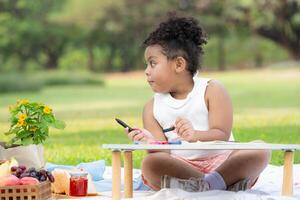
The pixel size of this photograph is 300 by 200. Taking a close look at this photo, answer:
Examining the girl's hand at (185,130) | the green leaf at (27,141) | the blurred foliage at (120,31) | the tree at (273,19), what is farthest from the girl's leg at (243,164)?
the tree at (273,19)

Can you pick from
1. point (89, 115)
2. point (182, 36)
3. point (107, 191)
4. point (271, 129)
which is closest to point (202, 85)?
point (182, 36)

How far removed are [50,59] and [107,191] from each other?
31183 mm

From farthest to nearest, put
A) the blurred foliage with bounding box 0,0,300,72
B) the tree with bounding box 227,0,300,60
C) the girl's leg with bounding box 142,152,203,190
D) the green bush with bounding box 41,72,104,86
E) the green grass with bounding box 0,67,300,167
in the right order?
the blurred foliage with bounding box 0,0,300,72 < the tree with bounding box 227,0,300,60 < the green bush with bounding box 41,72,104,86 < the green grass with bounding box 0,67,300,167 < the girl's leg with bounding box 142,152,203,190

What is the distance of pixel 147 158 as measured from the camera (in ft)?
14.2

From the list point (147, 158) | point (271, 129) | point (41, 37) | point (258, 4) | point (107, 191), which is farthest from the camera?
point (41, 37)

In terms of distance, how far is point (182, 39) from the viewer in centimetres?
458

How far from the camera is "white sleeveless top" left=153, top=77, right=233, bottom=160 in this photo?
448 cm

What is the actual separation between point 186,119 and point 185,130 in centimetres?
23

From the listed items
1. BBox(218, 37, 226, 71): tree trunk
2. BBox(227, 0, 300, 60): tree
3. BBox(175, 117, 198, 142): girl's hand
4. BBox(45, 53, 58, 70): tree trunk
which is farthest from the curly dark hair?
BBox(45, 53, 58, 70): tree trunk

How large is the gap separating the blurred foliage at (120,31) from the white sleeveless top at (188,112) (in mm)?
26746

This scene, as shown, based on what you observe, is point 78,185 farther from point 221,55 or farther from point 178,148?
point 221,55

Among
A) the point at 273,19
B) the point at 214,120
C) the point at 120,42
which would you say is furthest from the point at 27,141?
the point at 120,42

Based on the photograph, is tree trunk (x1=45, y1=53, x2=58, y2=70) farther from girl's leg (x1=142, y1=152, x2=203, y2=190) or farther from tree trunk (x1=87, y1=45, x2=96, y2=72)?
girl's leg (x1=142, y1=152, x2=203, y2=190)

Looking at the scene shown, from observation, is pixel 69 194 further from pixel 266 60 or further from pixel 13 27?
pixel 266 60
